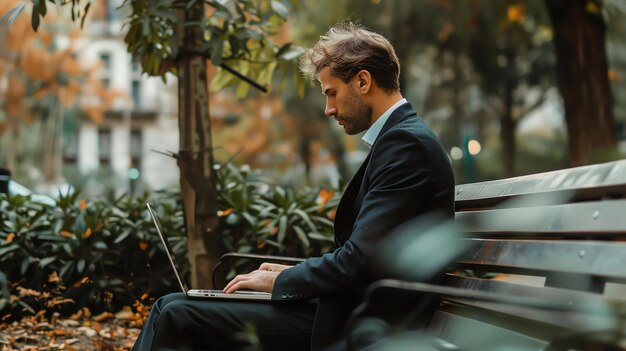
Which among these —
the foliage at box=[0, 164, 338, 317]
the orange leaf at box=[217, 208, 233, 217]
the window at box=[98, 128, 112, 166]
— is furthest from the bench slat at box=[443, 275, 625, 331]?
the window at box=[98, 128, 112, 166]

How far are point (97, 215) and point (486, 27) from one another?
14.0 meters

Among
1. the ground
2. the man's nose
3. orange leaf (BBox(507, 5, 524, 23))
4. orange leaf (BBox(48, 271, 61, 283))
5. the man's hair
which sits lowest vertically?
the ground

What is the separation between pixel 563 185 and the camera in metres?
2.35

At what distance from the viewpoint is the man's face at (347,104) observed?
3.04 meters

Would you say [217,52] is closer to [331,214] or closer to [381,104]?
[331,214]

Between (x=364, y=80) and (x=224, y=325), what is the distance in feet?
3.24

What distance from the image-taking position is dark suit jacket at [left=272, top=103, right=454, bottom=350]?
2656 millimetres

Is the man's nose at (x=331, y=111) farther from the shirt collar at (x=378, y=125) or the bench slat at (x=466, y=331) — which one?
the bench slat at (x=466, y=331)

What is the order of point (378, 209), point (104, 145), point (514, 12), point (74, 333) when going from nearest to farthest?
1. point (378, 209)
2. point (74, 333)
3. point (514, 12)
4. point (104, 145)

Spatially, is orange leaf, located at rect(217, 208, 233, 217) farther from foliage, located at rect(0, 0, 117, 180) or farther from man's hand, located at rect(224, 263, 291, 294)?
foliage, located at rect(0, 0, 117, 180)

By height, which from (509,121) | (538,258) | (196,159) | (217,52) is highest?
(509,121)

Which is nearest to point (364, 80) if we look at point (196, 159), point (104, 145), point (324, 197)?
point (196, 159)

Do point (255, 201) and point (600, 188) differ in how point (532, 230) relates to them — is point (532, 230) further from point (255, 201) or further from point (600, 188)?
point (255, 201)

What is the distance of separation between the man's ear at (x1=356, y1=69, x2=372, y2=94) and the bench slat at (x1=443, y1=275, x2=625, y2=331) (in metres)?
0.73
